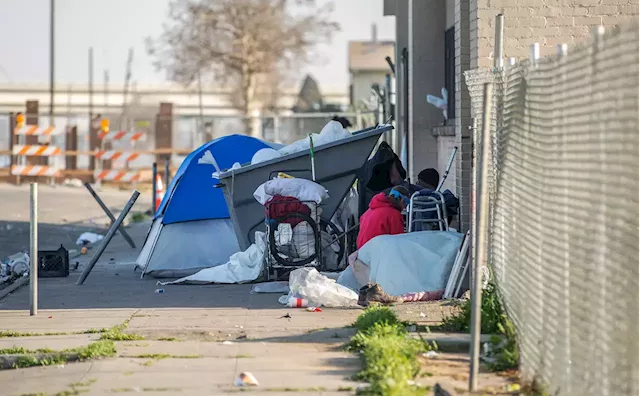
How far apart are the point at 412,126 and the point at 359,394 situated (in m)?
10.7

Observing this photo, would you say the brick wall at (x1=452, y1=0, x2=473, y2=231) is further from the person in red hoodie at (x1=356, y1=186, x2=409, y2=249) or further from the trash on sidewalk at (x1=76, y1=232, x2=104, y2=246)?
the trash on sidewalk at (x1=76, y1=232, x2=104, y2=246)

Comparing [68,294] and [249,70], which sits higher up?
[249,70]

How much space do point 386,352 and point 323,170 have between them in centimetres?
570

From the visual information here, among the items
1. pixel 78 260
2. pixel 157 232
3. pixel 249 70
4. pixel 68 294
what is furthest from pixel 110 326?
pixel 249 70

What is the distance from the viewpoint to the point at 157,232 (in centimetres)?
1372

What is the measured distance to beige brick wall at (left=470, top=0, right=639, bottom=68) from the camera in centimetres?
1084

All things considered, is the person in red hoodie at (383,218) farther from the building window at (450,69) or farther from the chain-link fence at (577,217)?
the building window at (450,69)

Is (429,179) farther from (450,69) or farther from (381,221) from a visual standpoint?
(450,69)

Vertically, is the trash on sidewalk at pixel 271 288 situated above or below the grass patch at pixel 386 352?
above

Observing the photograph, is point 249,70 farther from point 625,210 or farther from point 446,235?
point 625,210

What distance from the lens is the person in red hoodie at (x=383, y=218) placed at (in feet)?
37.0

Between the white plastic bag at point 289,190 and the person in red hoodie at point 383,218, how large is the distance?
866mm

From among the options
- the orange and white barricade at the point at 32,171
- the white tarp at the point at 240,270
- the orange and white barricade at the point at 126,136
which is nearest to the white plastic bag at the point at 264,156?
the white tarp at the point at 240,270

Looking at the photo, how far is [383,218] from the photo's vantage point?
1130cm
